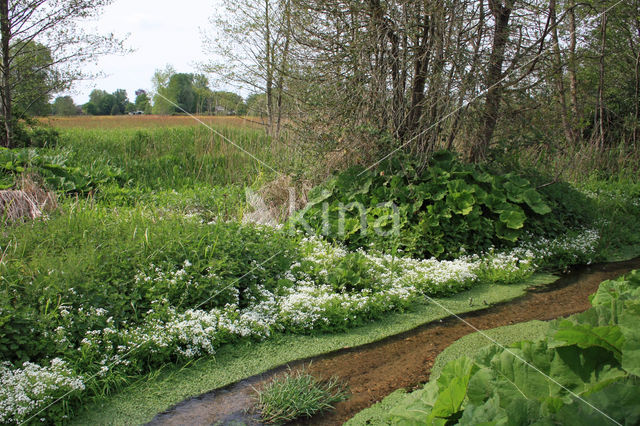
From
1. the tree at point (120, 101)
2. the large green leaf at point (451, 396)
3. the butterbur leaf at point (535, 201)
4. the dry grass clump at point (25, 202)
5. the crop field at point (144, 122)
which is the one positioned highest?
the tree at point (120, 101)

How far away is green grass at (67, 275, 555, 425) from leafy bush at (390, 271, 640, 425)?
1.48 meters

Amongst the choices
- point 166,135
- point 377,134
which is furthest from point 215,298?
point 166,135

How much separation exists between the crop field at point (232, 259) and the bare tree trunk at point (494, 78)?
1.53 ft

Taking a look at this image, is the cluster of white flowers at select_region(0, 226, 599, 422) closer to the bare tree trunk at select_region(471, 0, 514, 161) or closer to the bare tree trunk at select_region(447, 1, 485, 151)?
the bare tree trunk at select_region(471, 0, 514, 161)

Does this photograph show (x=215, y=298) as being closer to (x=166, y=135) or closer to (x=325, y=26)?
(x=325, y=26)

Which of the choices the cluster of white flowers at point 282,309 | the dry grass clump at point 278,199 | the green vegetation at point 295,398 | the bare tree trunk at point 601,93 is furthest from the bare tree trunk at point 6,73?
the bare tree trunk at point 601,93

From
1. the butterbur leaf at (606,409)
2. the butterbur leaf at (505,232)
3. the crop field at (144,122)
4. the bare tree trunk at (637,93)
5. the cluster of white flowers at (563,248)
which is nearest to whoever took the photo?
the butterbur leaf at (606,409)

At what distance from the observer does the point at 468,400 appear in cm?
185

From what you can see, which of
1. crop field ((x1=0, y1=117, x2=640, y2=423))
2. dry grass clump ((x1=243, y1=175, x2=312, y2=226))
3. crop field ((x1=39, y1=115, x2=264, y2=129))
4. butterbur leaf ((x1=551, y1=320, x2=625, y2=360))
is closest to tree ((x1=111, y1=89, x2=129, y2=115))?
crop field ((x1=39, y1=115, x2=264, y2=129))

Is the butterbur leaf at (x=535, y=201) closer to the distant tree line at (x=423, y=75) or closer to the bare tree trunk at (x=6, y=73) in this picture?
the distant tree line at (x=423, y=75)

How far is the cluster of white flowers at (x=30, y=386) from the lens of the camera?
101 inches

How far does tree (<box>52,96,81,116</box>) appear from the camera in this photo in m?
12.9

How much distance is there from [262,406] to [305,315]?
109 centimetres

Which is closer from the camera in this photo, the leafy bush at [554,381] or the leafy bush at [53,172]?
the leafy bush at [554,381]
